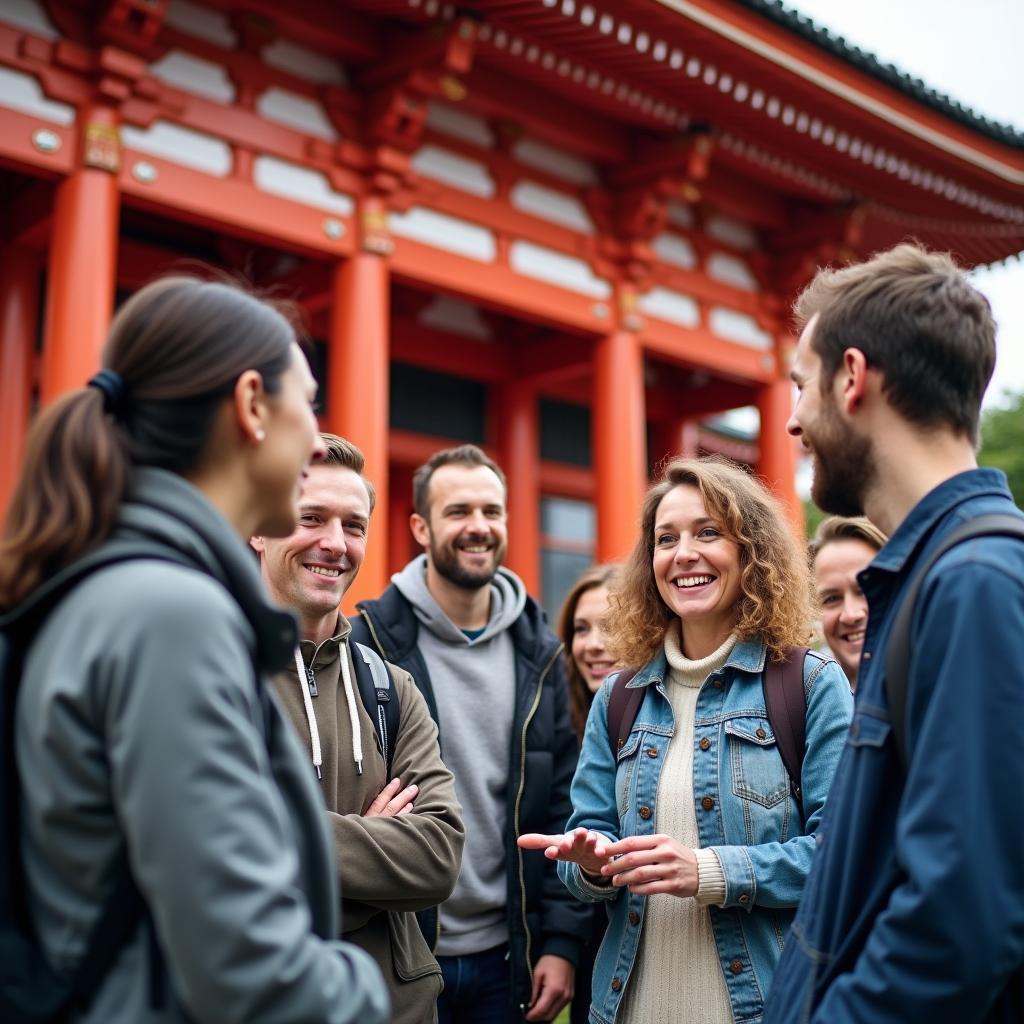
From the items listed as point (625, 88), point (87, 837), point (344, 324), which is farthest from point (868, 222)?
point (87, 837)

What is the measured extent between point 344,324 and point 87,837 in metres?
5.63

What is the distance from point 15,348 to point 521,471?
4156mm

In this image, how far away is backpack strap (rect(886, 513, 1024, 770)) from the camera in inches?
55.5

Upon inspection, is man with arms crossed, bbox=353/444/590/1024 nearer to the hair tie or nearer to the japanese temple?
the hair tie

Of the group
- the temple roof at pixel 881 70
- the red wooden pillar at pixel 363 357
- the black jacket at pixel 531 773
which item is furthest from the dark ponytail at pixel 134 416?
the temple roof at pixel 881 70

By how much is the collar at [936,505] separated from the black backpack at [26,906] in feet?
3.26

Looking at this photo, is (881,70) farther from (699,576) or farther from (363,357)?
(699,576)

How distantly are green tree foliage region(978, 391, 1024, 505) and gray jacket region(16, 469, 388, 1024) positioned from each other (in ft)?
78.8

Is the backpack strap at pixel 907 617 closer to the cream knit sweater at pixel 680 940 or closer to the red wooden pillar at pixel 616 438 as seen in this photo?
the cream knit sweater at pixel 680 940

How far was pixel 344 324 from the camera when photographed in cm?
650

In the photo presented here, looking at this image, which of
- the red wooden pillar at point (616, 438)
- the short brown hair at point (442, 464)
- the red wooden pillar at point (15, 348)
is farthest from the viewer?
the red wooden pillar at point (616, 438)

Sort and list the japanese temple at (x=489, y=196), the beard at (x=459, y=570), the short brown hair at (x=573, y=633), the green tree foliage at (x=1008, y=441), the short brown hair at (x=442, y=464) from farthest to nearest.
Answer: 1. the green tree foliage at (x=1008, y=441)
2. the japanese temple at (x=489, y=196)
3. the short brown hair at (x=573, y=633)
4. the short brown hair at (x=442, y=464)
5. the beard at (x=459, y=570)

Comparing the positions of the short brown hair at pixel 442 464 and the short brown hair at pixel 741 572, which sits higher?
the short brown hair at pixel 442 464

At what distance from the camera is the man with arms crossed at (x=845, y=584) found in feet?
10.3
